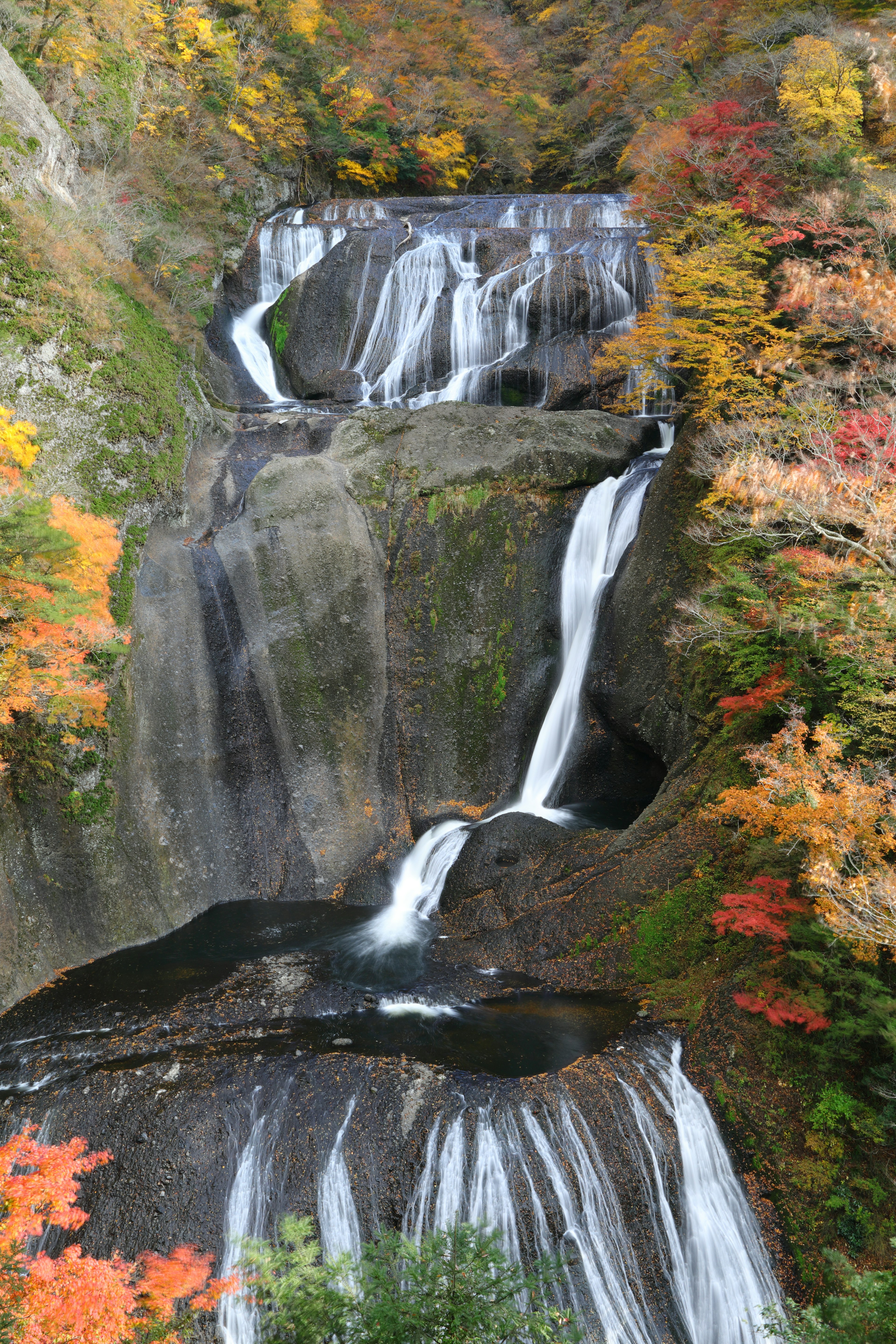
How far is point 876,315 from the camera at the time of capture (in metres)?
9.44

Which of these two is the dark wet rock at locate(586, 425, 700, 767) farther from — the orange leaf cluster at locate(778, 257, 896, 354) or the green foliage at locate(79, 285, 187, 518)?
the green foliage at locate(79, 285, 187, 518)

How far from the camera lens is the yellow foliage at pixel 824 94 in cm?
1248

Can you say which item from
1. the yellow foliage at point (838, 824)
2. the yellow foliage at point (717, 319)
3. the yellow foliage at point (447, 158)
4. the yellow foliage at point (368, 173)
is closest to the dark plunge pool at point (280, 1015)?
the yellow foliage at point (838, 824)

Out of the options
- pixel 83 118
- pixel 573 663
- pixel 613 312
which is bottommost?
pixel 573 663

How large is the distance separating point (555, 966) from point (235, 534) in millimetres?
9029

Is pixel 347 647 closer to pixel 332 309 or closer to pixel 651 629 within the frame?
pixel 651 629

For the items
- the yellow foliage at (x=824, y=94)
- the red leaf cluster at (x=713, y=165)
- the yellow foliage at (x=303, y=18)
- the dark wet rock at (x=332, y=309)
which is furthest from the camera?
the yellow foliage at (x=303, y=18)

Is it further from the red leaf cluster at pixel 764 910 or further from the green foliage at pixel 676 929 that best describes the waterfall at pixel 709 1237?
the green foliage at pixel 676 929

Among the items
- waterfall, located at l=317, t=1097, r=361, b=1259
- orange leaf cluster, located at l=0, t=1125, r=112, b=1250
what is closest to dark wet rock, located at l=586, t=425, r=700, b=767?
waterfall, located at l=317, t=1097, r=361, b=1259

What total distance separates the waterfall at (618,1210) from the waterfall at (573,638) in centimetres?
572

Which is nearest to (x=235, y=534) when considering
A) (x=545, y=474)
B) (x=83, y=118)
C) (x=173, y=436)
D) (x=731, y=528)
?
(x=173, y=436)

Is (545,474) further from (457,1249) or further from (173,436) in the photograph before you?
(457,1249)

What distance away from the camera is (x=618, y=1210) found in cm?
628

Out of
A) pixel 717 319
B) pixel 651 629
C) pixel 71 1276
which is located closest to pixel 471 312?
pixel 717 319
